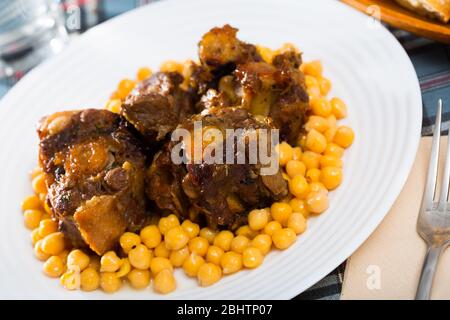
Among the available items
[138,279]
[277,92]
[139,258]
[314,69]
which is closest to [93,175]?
[139,258]

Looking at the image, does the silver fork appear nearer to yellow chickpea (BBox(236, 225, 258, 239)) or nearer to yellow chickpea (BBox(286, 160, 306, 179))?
yellow chickpea (BBox(286, 160, 306, 179))

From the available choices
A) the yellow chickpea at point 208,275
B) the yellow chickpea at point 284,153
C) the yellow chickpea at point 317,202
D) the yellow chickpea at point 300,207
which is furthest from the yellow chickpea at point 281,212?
the yellow chickpea at point 208,275

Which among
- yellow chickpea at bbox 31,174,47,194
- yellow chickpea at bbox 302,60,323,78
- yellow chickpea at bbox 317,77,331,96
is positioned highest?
yellow chickpea at bbox 302,60,323,78

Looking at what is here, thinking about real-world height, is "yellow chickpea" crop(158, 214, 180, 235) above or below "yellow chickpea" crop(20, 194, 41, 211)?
above

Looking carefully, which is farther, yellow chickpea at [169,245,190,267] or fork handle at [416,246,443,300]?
yellow chickpea at [169,245,190,267]

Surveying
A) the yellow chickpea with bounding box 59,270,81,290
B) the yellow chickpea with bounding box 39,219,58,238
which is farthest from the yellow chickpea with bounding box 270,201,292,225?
the yellow chickpea with bounding box 39,219,58,238
